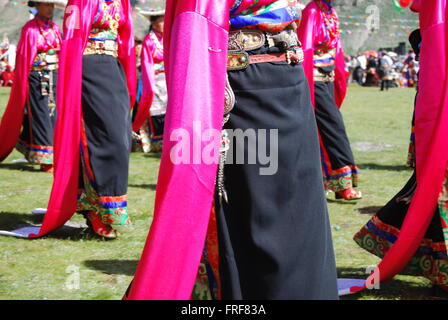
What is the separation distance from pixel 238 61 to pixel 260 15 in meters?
0.19

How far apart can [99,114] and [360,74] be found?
30.0 m

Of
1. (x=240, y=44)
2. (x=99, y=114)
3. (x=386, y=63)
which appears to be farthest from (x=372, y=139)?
(x=386, y=63)

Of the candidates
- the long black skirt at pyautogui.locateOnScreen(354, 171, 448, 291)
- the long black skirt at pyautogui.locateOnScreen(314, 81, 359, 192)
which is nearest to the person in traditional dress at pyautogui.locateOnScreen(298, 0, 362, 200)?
the long black skirt at pyautogui.locateOnScreen(314, 81, 359, 192)

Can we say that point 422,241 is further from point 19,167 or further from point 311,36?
point 19,167

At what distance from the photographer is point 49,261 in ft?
14.8

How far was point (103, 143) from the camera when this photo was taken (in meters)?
4.95

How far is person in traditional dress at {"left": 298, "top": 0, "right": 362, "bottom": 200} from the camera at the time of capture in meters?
6.30

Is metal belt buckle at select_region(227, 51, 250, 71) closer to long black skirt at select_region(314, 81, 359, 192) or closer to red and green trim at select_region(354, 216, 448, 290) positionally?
red and green trim at select_region(354, 216, 448, 290)

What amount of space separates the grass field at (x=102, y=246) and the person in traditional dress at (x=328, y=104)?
215 millimetres

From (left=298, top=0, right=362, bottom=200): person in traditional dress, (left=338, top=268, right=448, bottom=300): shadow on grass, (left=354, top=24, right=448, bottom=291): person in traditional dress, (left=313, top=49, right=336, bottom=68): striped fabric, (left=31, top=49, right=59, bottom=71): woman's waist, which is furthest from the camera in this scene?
(left=31, top=49, right=59, bottom=71): woman's waist

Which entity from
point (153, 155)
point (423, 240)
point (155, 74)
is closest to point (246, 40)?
point (423, 240)

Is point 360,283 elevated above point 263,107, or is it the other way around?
point 263,107

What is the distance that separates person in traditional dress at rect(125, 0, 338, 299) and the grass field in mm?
1427
